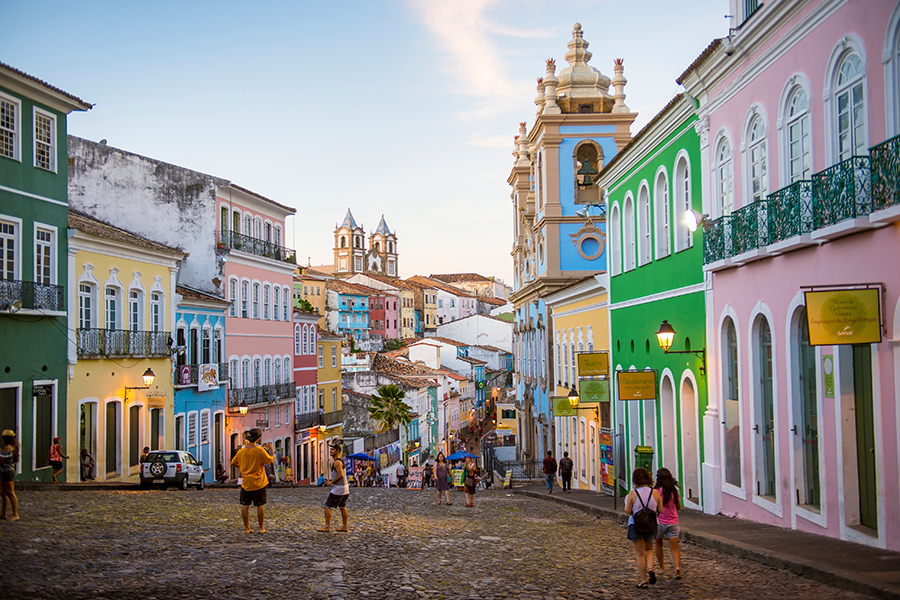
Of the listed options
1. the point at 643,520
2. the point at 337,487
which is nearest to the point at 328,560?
the point at 337,487

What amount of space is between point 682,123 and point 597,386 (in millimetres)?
8140

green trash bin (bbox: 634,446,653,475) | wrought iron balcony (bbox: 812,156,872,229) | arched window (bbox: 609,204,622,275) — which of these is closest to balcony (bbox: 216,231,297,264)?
arched window (bbox: 609,204,622,275)

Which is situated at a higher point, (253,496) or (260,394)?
(260,394)

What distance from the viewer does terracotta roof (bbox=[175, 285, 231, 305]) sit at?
3408 centimetres

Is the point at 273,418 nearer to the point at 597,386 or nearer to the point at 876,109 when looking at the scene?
the point at 597,386

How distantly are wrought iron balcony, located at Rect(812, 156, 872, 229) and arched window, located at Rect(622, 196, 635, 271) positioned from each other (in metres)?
11.8

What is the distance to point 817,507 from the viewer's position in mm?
12703

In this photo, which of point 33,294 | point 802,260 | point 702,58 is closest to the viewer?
point 802,260

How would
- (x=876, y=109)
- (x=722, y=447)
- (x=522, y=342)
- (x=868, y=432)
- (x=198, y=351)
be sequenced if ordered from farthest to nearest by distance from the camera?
(x=522, y=342)
(x=198, y=351)
(x=722, y=447)
(x=868, y=432)
(x=876, y=109)

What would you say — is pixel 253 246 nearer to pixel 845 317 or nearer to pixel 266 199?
pixel 266 199

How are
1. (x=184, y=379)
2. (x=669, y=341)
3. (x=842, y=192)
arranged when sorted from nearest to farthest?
1. (x=842, y=192)
2. (x=669, y=341)
3. (x=184, y=379)

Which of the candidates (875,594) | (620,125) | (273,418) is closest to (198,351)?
(273,418)

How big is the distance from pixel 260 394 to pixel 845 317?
3344 cm

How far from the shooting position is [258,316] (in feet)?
138
